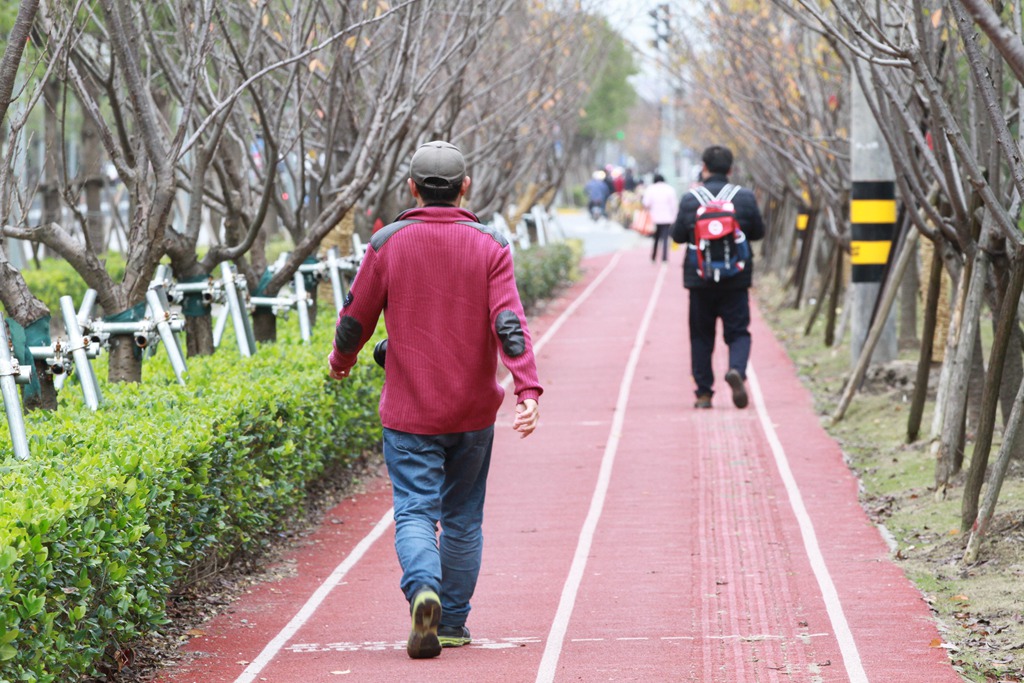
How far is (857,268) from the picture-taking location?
12.6 meters

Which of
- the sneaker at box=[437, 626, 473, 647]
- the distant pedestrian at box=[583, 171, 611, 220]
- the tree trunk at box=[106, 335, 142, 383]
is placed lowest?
the distant pedestrian at box=[583, 171, 611, 220]

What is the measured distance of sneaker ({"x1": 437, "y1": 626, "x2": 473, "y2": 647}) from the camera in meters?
5.66

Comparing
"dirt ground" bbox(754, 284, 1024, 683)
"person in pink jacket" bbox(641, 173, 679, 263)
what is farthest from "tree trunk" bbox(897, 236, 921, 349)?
"person in pink jacket" bbox(641, 173, 679, 263)

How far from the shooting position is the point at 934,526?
7.72 m

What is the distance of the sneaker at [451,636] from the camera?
5.66 m

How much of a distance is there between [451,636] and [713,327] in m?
6.73

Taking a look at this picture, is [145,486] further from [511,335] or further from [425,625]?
[511,335]

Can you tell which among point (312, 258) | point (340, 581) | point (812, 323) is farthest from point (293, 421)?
point (812, 323)

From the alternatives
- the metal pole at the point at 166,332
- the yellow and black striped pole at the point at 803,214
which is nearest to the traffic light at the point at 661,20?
the yellow and black striped pole at the point at 803,214

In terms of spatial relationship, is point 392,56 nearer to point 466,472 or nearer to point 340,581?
point 340,581

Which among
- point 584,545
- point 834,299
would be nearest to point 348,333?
point 584,545

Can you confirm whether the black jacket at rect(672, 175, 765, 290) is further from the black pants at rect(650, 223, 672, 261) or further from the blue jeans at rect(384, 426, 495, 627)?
the black pants at rect(650, 223, 672, 261)

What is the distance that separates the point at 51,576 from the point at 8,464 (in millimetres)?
1146

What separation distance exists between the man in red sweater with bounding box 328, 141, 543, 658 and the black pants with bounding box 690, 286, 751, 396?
21.2 ft
